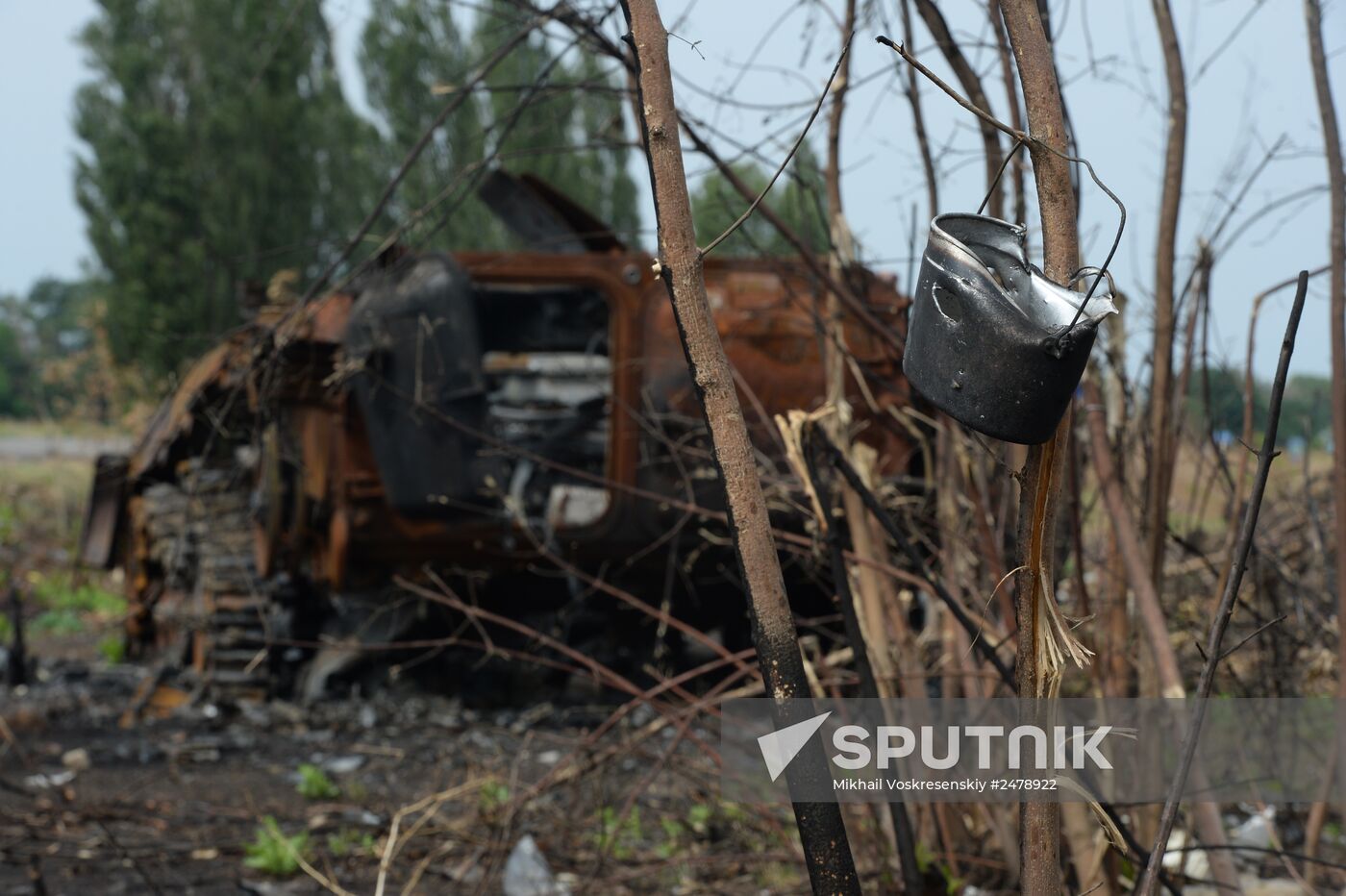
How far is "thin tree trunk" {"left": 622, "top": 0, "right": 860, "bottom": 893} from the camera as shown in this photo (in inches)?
59.6

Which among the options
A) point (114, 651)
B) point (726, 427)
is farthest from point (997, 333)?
point (114, 651)

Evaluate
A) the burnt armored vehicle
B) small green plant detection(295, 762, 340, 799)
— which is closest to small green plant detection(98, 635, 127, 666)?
the burnt armored vehicle

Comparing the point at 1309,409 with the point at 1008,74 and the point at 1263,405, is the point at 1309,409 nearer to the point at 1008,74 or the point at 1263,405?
the point at 1263,405

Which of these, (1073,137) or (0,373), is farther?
(0,373)

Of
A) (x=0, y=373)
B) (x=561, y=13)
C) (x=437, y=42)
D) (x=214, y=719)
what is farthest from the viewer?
(x=0, y=373)

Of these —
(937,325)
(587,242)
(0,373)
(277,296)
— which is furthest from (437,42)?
(0,373)

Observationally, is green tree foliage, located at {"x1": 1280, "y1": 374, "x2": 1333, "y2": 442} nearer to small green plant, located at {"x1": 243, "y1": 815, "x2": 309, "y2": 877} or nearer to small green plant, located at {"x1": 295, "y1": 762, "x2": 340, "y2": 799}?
small green plant, located at {"x1": 243, "y1": 815, "x2": 309, "y2": 877}

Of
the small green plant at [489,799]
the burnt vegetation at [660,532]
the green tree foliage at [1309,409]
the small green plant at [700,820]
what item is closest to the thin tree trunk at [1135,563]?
the burnt vegetation at [660,532]

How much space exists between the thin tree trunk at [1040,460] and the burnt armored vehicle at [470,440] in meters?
4.14

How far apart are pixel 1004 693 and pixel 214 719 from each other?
193 inches

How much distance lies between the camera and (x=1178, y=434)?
2842mm

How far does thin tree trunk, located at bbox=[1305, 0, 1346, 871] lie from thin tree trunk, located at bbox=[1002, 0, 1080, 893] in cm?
116

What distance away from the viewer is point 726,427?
152 centimetres

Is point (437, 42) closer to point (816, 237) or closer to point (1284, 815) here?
point (816, 237)
